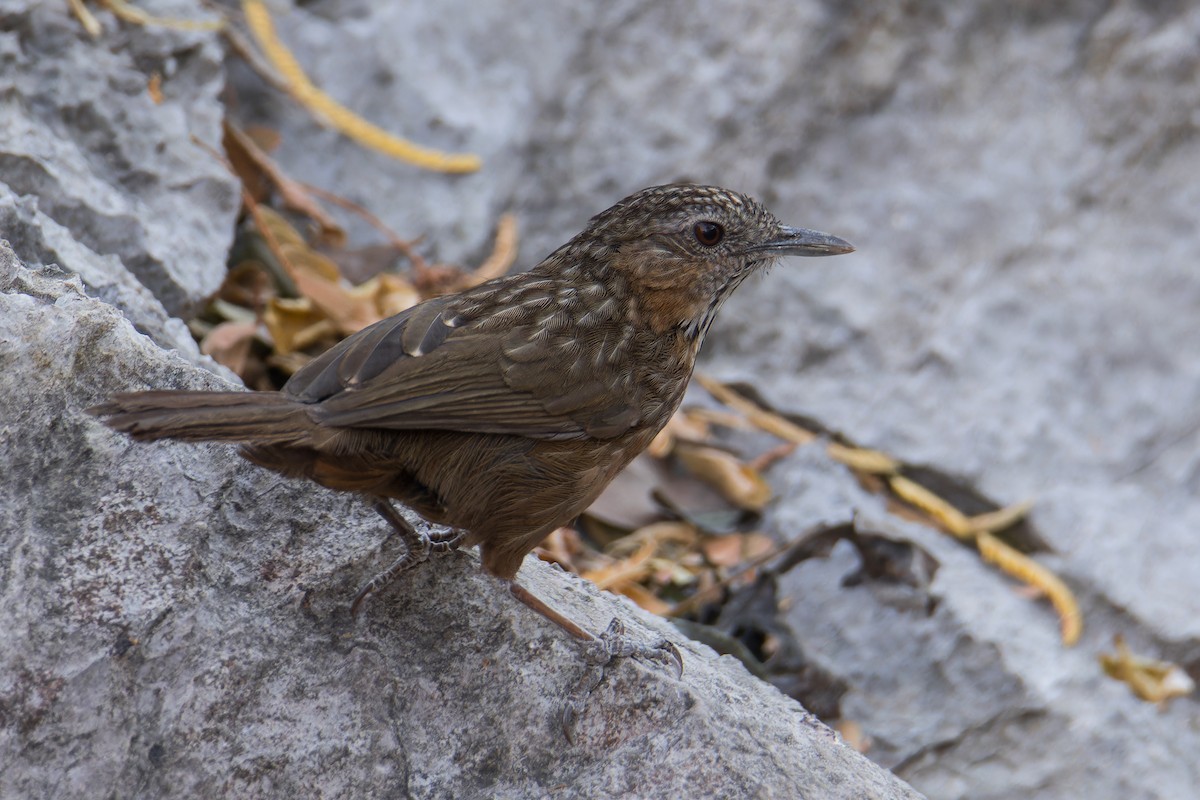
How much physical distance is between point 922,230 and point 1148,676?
210 cm

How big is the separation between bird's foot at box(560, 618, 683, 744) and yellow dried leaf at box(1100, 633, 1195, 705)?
2213 millimetres

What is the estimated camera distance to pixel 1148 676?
4.75 metres

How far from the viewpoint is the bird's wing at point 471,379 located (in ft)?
10.1

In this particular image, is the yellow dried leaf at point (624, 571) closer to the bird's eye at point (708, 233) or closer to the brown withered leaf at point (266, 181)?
the bird's eye at point (708, 233)

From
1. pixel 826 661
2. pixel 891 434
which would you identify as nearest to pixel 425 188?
pixel 891 434

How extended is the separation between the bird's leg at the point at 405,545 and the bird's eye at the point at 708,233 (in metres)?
1.10

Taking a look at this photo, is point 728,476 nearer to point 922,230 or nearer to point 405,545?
point 922,230

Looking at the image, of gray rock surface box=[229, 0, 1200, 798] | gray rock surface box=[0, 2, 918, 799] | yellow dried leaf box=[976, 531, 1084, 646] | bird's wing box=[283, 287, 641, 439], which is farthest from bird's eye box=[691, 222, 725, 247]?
yellow dried leaf box=[976, 531, 1084, 646]

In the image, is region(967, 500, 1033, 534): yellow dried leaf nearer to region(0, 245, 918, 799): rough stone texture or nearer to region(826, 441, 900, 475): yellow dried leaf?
region(826, 441, 900, 475): yellow dried leaf

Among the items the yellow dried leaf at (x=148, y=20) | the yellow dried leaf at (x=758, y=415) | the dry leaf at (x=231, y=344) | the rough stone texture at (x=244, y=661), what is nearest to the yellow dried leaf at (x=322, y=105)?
the yellow dried leaf at (x=148, y=20)

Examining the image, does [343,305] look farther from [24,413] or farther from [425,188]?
[24,413]

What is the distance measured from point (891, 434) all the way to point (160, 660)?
340 centimetres

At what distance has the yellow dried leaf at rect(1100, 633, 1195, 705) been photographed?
4.69m

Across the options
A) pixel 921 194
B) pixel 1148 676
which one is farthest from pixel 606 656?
pixel 921 194
